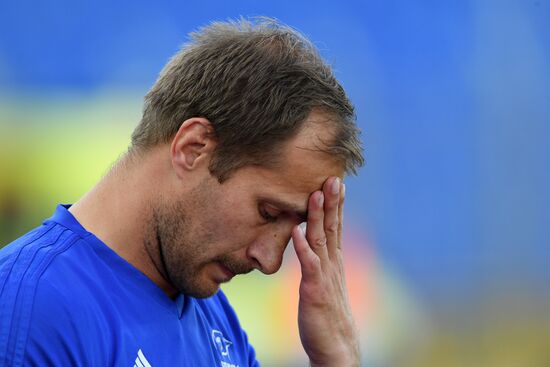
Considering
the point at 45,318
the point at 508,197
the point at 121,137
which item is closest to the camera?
the point at 45,318

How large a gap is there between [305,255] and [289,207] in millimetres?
235

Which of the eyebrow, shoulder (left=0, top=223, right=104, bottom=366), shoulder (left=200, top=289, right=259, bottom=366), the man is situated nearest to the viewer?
shoulder (left=0, top=223, right=104, bottom=366)

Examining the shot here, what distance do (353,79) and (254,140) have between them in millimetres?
2531

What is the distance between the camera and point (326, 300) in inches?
82.6

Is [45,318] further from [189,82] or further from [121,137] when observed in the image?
[121,137]

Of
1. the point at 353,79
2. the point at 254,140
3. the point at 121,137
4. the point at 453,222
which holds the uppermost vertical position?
the point at 353,79

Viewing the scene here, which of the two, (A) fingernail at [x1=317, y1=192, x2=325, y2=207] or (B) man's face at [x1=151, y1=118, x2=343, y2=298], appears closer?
(B) man's face at [x1=151, y1=118, x2=343, y2=298]

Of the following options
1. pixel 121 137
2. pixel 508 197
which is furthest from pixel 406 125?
pixel 121 137

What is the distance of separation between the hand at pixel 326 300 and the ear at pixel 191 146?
0.36 m

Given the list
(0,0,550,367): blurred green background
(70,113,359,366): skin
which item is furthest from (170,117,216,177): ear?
(0,0,550,367): blurred green background

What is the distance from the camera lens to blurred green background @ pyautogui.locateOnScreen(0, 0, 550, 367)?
4066 millimetres

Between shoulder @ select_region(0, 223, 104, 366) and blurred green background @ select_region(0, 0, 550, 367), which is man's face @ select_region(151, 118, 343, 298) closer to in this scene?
shoulder @ select_region(0, 223, 104, 366)

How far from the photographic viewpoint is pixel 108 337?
1.56 metres

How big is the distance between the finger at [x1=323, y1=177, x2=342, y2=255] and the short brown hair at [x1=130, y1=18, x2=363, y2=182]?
5 cm
